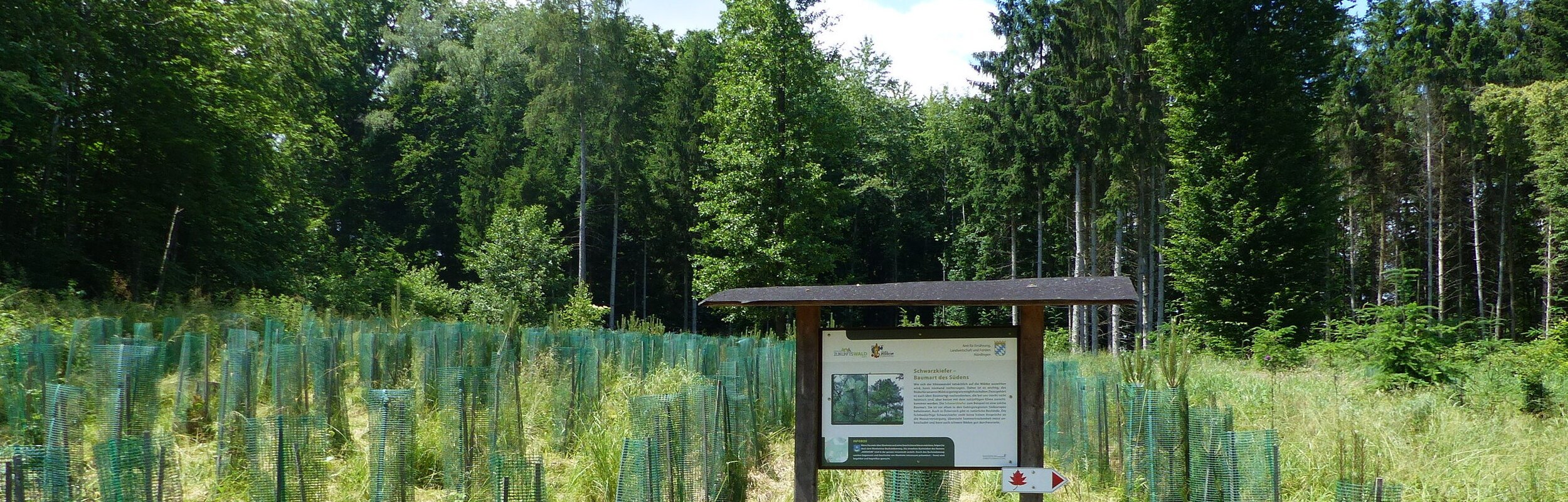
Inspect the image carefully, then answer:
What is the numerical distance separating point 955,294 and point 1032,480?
0.92 metres

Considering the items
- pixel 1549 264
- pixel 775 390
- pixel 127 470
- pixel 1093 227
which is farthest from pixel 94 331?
pixel 1549 264

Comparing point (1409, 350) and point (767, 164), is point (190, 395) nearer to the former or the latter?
point (1409, 350)

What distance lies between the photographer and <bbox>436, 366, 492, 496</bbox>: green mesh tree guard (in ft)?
17.6

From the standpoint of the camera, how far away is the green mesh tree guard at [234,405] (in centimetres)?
538

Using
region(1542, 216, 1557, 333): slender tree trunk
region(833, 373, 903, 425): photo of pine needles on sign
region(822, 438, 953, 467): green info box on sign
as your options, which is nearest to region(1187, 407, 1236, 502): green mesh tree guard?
region(822, 438, 953, 467): green info box on sign

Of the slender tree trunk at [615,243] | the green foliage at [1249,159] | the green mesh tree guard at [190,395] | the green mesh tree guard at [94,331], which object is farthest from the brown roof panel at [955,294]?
the slender tree trunk at [615,243]

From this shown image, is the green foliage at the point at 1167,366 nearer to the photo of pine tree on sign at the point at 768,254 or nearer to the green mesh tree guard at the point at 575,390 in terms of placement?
the photo of pine tree on sign at the point at 768,254

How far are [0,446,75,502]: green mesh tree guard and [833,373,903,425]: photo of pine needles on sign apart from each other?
3.13m

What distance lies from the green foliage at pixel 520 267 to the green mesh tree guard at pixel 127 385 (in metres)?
20.7

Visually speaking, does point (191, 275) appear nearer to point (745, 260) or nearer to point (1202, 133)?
point (745, 260)

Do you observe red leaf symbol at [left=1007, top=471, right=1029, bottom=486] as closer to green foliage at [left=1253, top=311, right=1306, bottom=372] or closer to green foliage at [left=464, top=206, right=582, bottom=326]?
green foliage at [left=1253, top=311, right=1306, bottom=372]

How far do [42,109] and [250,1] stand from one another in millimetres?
5238

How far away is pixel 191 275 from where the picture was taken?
740 inches

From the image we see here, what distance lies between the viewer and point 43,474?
155 inches
